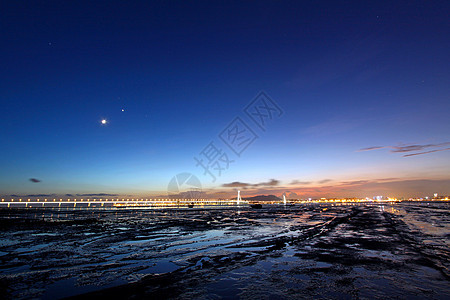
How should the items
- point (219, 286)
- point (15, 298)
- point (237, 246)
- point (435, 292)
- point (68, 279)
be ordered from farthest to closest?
point (237, 246) < point (68, 279) < point (219, 286) < point (435, 292) < point (15, 298)

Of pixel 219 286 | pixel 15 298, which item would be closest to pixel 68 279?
pixel 15 298

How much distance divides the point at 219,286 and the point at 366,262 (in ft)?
23.6

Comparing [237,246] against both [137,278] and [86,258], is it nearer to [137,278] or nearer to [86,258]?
[137,278]

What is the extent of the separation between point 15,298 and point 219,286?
579cm

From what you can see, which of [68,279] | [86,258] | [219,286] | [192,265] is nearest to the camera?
[219,286]

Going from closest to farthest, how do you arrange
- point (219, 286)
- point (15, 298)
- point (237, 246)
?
point (15, 298)
point (219, 286)
point (237, 246)

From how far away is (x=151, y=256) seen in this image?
1098cm

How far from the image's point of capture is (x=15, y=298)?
20.6ft

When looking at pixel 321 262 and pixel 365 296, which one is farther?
pixel 321 262

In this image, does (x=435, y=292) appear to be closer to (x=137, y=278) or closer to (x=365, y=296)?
(x=365, y=296)

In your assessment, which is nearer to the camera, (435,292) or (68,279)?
(435,292)

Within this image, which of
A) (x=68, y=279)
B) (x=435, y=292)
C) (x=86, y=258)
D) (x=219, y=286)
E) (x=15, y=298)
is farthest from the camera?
(x=86, y=258)

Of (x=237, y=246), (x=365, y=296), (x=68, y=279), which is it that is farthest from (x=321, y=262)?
(x=68, y=279)

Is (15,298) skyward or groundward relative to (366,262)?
skyward
